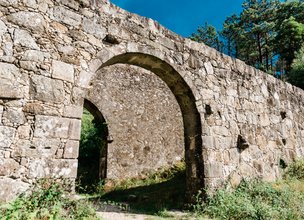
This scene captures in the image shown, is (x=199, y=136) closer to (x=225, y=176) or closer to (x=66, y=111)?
(x=225, y=176)

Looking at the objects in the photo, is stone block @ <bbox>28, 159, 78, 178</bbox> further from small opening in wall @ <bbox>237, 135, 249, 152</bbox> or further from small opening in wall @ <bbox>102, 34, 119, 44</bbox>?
small opening in wall @ <bbox>237, 135, 249, 152</bbox>

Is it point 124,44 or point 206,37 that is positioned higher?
point 206,37

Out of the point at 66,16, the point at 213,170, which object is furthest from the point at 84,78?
the point at 213,170

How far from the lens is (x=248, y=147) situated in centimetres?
543

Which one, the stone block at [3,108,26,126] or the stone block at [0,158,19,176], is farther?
the stone block at [3,108,26,126]

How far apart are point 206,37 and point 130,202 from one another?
2112 centimetres

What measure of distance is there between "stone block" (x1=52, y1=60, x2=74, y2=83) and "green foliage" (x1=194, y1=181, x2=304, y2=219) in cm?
280

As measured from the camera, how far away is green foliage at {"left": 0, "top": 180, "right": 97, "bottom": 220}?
7.98 feet

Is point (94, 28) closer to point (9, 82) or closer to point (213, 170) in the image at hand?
point (9, 82)

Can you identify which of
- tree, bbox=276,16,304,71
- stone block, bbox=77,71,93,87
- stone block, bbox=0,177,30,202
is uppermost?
tree, bbox=276,16,304,71

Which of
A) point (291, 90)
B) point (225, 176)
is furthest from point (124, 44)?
point (291, 90)

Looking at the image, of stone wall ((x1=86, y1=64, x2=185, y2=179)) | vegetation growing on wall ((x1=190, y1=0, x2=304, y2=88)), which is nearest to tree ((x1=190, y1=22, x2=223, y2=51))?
vegetation growing on wall ((x1=190, y1=0, x2=304, y2=88))

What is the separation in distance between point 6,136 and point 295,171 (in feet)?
20.0

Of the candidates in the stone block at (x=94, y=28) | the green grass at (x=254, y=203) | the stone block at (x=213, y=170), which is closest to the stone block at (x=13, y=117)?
the stone block at (x=94, y=28)
